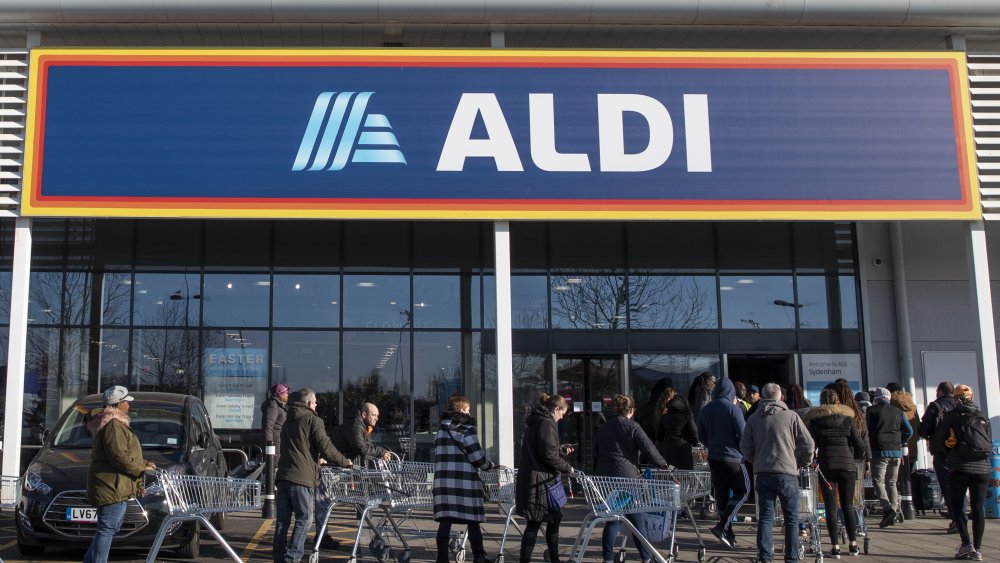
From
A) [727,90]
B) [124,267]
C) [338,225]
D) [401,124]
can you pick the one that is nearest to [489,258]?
[338,225]

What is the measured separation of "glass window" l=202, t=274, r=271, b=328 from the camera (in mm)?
16359

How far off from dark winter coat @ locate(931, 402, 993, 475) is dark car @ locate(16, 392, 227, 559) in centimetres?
784

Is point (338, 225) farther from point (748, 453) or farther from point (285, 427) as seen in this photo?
point (748, 453)

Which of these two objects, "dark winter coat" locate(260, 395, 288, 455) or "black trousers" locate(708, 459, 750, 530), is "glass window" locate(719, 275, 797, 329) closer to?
"black trousers" locate(708, 459, 750, 530)

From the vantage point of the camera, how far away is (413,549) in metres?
10.6

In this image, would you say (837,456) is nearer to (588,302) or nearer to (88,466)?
(588,302)

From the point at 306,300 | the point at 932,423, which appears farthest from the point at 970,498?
the point at 306,300

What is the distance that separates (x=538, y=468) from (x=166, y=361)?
32.5ft

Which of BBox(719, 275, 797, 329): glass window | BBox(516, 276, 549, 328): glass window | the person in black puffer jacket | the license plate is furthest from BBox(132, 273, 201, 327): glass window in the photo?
the person in black puffer jacket

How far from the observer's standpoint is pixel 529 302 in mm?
16625

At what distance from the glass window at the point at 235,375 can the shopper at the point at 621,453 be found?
347 inches

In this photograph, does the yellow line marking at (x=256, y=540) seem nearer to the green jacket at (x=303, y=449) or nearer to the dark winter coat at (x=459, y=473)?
the green jacket at (x=303, y=449)

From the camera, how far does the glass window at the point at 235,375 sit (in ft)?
52.7

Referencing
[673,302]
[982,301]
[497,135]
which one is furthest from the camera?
[673,302]
